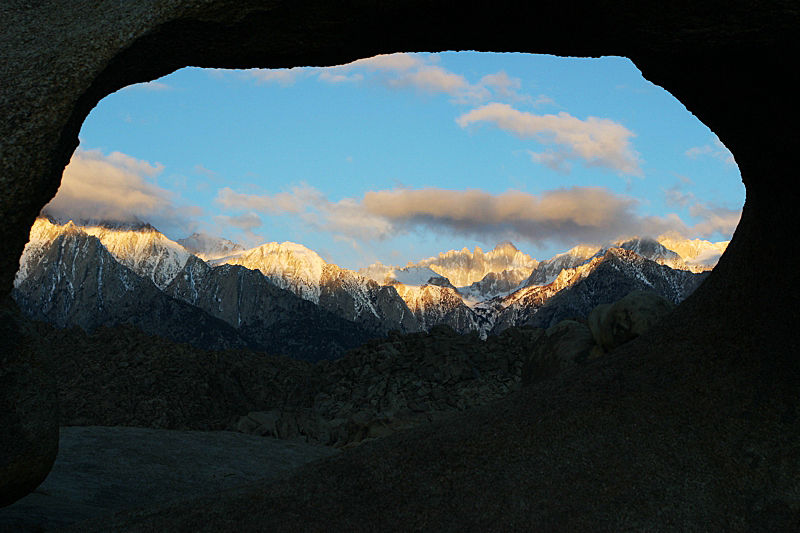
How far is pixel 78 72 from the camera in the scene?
416 centimetres

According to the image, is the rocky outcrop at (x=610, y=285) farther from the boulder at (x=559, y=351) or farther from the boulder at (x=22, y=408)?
the boulder at (x=22, y=408)

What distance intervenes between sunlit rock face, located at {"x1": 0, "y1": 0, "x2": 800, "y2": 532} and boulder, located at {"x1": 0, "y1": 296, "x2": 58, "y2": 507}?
32mm

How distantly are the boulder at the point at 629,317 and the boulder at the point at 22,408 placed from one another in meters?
6.78

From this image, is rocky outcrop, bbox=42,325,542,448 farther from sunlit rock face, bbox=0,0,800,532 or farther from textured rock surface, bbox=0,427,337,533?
sunlit rock face, bbox=0,0,800,532

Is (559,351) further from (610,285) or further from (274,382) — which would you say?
(610,285)

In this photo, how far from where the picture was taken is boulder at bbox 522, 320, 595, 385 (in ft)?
30.0

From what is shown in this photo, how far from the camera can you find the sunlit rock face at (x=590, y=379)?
411cm

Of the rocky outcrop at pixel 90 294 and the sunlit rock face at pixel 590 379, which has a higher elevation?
the rocky outcrop at pixel 90 294

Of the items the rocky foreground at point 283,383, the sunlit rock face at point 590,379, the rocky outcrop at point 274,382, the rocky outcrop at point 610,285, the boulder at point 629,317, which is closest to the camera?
the sunlit rock face at point 590,379

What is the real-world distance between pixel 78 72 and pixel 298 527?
11.9 feet

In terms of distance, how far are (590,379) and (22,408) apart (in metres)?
4.87

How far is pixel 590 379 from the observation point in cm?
588

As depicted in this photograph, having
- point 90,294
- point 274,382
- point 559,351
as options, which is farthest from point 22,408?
point 90,294

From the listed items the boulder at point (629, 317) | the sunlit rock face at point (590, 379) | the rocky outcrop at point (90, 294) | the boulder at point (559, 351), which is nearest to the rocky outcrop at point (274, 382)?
the boulder at point (559, 351)
